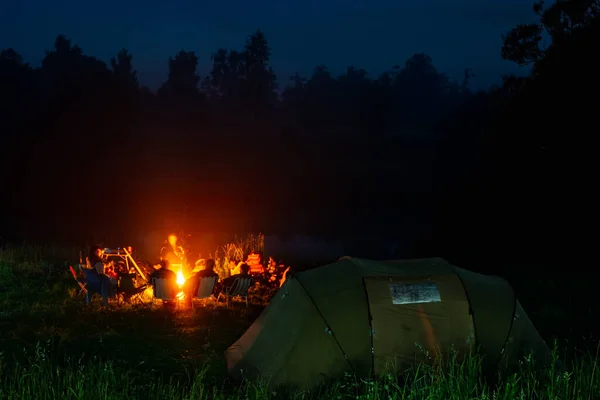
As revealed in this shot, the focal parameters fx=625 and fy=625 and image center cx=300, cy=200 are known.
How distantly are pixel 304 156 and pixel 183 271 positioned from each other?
43295mm

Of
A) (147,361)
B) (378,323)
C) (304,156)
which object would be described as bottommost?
(147,361)

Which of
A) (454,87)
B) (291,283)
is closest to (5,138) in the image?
(291,283)

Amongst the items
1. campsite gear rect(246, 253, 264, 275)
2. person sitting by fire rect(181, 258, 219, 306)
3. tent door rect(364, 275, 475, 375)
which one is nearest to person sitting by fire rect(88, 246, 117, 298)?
person sitting by fire rect(181, 258, 219, 306)

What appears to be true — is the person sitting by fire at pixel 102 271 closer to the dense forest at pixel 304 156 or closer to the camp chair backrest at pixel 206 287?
the camp chair backrest at pixel 206 287

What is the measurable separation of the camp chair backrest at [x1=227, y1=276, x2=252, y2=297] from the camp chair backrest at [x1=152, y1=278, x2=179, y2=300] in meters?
1.01

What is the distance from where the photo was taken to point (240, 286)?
11.1 metres

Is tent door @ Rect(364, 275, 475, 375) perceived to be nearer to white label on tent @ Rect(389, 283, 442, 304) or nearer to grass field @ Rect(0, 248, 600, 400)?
white label on tent @ Rect(389, 283, 442, 304)

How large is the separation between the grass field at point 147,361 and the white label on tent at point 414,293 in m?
0.77

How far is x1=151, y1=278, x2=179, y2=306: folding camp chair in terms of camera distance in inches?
418

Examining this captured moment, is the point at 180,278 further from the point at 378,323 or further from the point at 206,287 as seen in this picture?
the point at 378,323

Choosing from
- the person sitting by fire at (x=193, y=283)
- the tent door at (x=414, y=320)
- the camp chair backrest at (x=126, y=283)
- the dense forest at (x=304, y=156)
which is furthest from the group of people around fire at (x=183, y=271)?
the dense forest at (x=304, y=156)

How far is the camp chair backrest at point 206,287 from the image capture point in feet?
36.0

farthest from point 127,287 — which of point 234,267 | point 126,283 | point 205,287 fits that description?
point 234,267

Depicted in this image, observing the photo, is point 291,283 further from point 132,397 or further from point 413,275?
point 132,397
